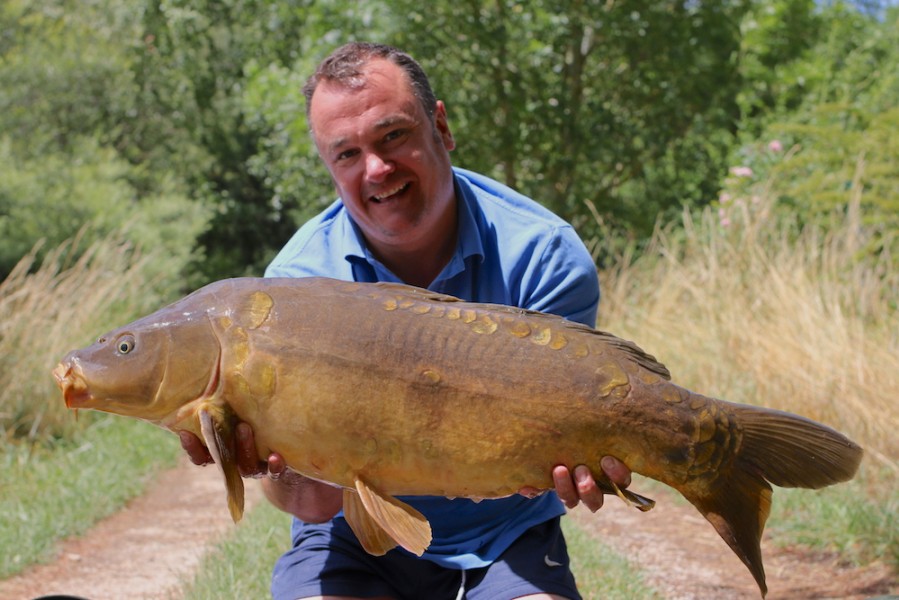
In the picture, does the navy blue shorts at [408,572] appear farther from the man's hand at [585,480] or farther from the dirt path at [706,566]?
the dirt path at [706,566]

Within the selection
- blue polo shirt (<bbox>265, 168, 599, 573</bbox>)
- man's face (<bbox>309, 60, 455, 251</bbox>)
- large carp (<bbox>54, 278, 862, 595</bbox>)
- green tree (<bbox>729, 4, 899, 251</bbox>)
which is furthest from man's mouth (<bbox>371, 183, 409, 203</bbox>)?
green tree (<bbox>729, 4, 899, 251</bbox>)

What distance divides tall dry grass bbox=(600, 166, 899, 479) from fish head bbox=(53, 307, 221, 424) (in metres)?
3.67

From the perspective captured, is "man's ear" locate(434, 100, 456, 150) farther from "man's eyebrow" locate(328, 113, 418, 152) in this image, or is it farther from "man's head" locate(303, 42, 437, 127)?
"man's eyebrow" locate(328, 113, 418, 152)

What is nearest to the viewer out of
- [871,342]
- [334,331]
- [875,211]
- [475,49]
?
[334,331]

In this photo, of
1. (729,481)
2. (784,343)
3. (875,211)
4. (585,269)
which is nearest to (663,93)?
(875,211)

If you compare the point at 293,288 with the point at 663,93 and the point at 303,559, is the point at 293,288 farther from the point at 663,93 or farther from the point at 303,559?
the point at 663,93

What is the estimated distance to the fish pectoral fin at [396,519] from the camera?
7.63 ft

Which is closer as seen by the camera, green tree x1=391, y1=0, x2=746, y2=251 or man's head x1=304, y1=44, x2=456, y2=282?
man's head x1=304, y1=44, x2=456, y2=282

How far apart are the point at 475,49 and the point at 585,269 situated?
843cm

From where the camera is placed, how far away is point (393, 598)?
302 cm

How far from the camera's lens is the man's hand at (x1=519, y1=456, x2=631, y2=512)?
2.36m

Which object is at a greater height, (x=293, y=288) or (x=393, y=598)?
(x=293, y=288)

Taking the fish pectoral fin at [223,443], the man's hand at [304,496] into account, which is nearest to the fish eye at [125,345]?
the fish pectoral fin at [223,443]

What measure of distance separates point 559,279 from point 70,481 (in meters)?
4.08
